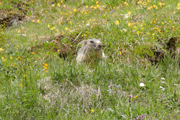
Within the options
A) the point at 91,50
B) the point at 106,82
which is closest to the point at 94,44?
the point at 91,50

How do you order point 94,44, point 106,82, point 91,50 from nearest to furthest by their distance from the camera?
point 106,82, point 91,50, point 94,44

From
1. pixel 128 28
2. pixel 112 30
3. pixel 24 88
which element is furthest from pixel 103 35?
pixel 24 88

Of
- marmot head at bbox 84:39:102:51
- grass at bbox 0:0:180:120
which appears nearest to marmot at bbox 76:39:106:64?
marmot head at bbox 84:39:102:51

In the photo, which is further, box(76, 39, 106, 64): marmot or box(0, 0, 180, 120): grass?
box(76, 39, 106, 64): marmot

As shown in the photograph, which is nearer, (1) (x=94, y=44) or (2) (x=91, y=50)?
(2) (x=91, y=50)

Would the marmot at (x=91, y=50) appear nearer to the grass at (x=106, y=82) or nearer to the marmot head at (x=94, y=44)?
the marmot head at (x=94, y=44)

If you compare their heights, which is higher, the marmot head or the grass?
the marmot head

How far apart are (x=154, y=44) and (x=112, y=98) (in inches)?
98.9

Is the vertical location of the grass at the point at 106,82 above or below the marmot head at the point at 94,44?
below

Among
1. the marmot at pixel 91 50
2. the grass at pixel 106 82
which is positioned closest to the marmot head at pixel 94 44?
→ the marmot at pixel 91 50

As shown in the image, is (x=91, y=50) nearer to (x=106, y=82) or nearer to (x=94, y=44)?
(x=94, y=44)

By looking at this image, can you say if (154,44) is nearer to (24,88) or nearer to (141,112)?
(141,112)

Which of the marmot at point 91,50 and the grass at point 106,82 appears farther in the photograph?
the marmot at point 91,50

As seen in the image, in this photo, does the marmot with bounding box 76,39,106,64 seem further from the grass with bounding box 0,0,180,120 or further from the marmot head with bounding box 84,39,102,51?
the grass with bounding box 0,0,180,120
